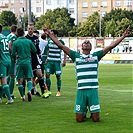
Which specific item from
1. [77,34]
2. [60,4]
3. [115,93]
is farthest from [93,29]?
[115,93]

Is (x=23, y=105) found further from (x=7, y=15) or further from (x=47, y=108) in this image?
(x=7, y=15)

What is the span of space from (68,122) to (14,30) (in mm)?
5458

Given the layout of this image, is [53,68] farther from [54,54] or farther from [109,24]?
[109,24]

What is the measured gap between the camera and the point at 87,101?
1173cm

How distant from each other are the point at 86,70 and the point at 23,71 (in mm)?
4204

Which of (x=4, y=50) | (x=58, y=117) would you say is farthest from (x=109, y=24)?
(x=58, y=117)

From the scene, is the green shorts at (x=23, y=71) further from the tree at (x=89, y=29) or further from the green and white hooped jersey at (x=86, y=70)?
the tree at (x=89, y=29)

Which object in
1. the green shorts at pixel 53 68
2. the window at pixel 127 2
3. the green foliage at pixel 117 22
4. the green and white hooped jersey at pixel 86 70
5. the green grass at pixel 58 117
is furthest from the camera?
the window at pixel 127 2

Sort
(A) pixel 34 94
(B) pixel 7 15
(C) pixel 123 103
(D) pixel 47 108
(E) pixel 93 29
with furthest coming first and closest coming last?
(B) pixel 7 15
(E) pixel 93 29
(A) pixel 34 94
(C) pixel 123 103
(D) pixel 47 108

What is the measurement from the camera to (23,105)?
14703 millimetres

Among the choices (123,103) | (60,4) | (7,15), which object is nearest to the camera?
(123,103)

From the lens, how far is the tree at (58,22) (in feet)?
352

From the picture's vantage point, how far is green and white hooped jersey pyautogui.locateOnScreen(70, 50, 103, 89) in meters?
11.7

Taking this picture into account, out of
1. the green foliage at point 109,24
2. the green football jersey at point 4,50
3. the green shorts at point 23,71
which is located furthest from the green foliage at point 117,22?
the green football jersey at point 4,50
